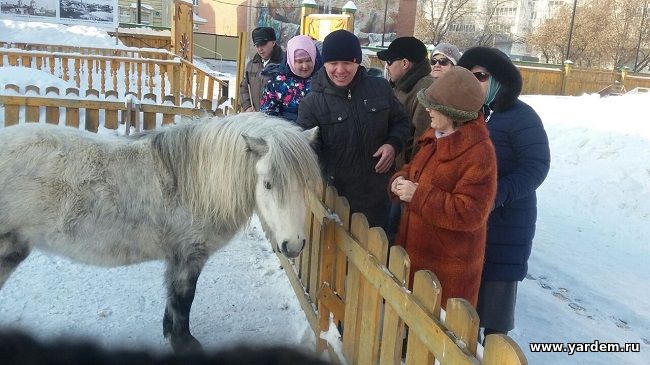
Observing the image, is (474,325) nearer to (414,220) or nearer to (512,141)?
(414,220)

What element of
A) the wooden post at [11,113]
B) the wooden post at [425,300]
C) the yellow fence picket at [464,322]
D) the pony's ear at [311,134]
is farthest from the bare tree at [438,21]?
the yellow fence picket at [464,322]

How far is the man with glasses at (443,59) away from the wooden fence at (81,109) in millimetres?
3280

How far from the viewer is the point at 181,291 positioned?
2846mm

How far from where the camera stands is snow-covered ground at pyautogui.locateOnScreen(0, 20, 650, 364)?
3295 millimetres

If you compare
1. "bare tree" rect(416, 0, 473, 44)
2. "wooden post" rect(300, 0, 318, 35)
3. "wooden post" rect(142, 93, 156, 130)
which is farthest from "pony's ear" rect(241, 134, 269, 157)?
"bare tree" rect(416, 0, 473, 44)

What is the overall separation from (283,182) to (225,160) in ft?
1.36

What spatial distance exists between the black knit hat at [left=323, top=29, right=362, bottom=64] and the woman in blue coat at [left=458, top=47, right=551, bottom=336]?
61 centimetres

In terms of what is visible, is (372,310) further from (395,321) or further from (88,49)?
(88,49)

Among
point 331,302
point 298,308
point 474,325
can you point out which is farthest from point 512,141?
point 298,308

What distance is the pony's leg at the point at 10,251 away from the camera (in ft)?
8.31

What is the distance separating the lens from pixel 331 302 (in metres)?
3.03

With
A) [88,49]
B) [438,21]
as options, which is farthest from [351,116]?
[438,21]

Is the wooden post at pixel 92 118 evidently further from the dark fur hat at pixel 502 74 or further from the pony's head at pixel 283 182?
the dark fur hat at pixel 502 74

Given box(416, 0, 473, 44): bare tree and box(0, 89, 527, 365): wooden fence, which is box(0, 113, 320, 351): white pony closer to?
box(0, 89, 527, 365): wooden fence
